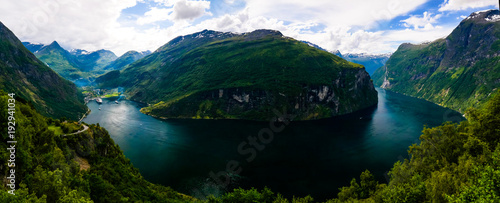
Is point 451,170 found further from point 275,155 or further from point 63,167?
point 275,155

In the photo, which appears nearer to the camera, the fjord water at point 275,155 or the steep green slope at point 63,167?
the steep green slope at point 63,167

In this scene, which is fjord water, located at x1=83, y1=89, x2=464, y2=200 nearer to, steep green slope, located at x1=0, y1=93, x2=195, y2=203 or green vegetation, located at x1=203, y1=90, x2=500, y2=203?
steep green slope, located at x1=0, y1=93, x2=195, y2=203

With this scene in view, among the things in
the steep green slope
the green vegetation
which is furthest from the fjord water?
the green vegetation

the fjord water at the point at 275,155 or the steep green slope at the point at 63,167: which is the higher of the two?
the steep green slope at the point at 63,167

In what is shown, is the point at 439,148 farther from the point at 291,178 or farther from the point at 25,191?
the point at 25,191

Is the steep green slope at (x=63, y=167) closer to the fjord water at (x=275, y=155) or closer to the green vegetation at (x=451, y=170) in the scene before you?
the fjord water at (x=275, y=155)

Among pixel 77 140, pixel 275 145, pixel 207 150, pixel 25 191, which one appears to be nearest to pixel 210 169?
pixel 207 150

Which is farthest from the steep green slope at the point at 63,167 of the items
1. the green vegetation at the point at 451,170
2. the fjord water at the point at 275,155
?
the green vegetation at the point at 451,170
